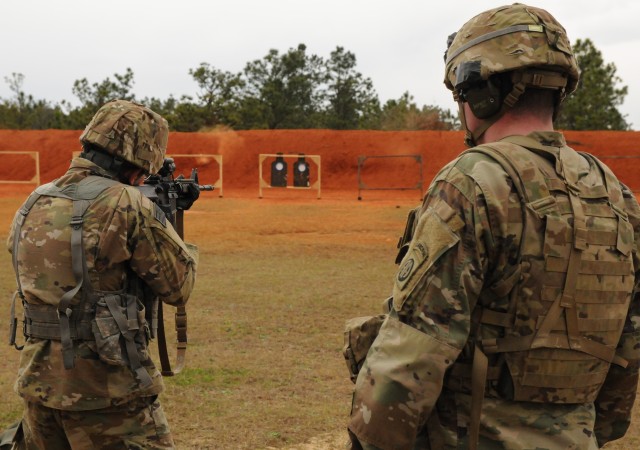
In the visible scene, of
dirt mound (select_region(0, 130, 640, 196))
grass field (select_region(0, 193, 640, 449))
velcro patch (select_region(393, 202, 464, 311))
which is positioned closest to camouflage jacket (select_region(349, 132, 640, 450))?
velcro patch (select_region(393, 202, 464, 311))

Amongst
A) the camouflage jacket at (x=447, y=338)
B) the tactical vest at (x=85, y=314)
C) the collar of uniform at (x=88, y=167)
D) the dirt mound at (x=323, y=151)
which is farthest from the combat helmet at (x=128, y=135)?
the dirt mound at (x=323, y=151)

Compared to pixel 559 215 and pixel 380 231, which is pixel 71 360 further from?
pixel 380 231

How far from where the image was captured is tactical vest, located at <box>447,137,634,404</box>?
198 centimetres

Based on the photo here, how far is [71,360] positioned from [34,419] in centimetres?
35

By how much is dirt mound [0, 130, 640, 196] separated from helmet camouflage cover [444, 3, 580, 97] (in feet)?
108

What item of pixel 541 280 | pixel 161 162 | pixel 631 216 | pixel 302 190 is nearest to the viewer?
pixel 541 280

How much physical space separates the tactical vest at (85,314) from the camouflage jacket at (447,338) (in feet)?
4.92

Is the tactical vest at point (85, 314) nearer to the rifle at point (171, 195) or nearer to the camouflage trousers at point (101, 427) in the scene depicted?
the camouflage trousers at point (101, 427)

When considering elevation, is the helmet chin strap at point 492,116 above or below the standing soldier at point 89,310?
above

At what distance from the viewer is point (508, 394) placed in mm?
2025

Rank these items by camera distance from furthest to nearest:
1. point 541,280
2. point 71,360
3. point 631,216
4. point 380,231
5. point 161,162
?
point 380,231 < point 161,162 < point 71,360 < point 631,216 < point 541,280

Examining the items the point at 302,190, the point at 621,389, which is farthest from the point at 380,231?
the point at 621,389

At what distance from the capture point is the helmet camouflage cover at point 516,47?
2.08 meters

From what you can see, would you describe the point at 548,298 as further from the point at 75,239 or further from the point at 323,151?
the point at 323,151
